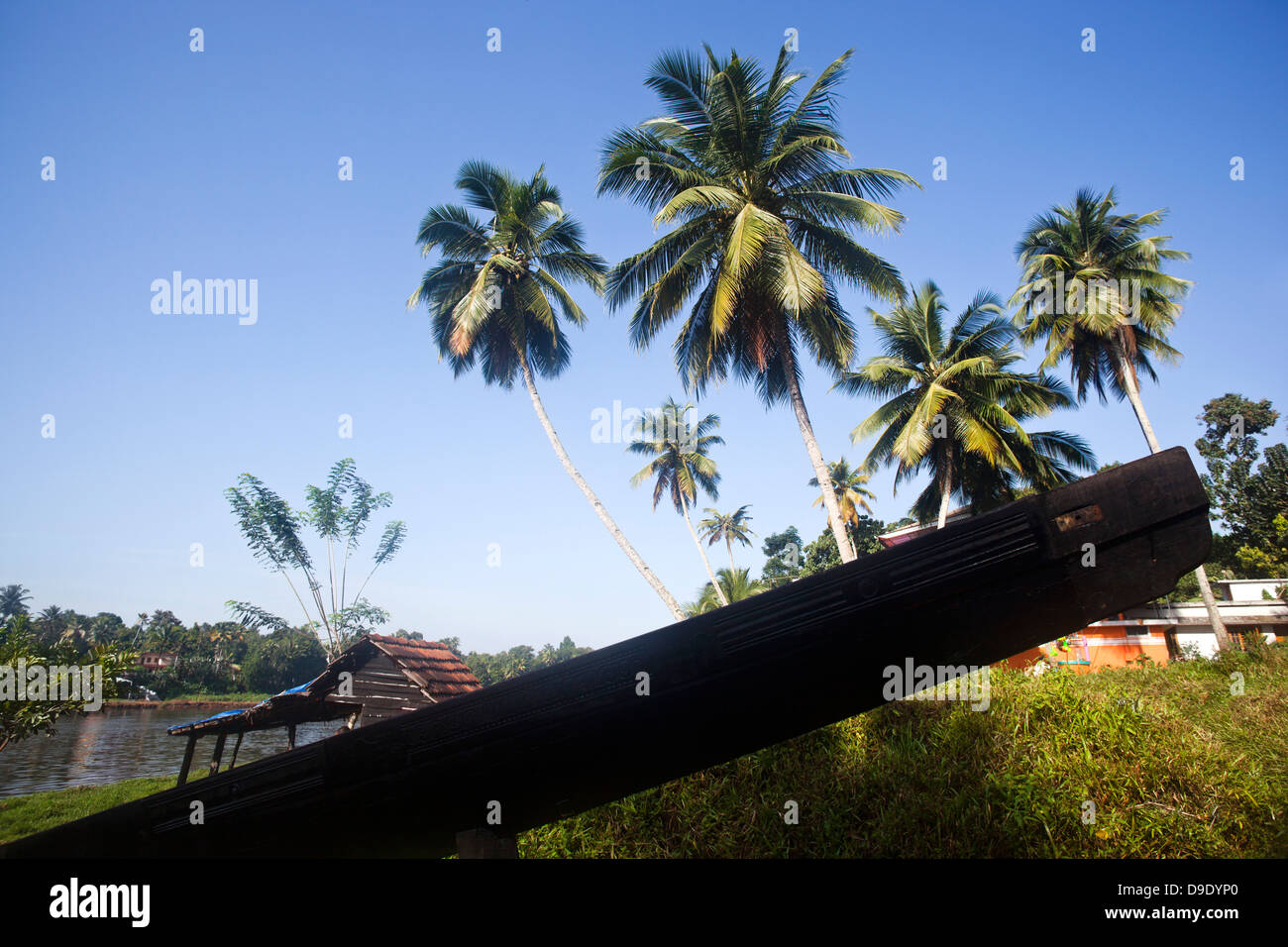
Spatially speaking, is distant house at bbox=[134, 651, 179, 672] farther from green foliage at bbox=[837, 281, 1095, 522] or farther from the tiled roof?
green foliage at bbox=[837, 281, 1095, 522]

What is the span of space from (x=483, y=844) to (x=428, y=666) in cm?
1708

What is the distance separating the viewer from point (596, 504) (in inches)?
656

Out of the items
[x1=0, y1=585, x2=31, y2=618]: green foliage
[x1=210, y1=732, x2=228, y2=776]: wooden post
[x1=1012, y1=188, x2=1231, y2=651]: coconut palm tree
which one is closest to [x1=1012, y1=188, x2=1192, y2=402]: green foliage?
[x1=1012, y1=188, x2=1231, y2=651]: coconut palm tree

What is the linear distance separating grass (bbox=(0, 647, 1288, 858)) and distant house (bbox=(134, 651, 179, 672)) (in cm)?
7785

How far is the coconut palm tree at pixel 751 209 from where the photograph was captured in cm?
1394

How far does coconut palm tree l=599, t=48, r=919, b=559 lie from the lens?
13.9 metres

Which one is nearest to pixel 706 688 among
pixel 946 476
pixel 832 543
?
pixel 946 476

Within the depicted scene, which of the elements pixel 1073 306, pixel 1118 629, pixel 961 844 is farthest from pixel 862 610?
pixel 1118 629

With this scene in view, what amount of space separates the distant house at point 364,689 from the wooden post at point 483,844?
52.4 feet

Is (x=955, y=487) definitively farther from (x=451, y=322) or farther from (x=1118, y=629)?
(x=451, y=322)

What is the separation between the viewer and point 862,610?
1.10 m

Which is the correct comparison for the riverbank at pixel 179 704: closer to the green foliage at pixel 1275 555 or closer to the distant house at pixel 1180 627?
the distant house at pixel 1180 627

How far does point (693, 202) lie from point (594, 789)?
14.8 m

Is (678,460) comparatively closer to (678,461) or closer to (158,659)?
(678,461)
